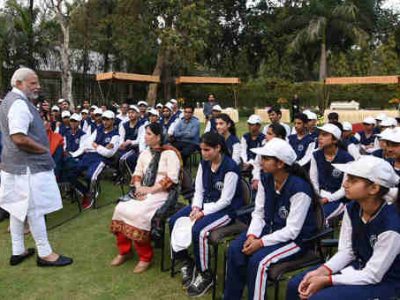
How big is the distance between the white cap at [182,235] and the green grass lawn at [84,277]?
1.27 ft

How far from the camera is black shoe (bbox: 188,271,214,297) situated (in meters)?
→ 3.68

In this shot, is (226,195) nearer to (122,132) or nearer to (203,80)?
(122,132)

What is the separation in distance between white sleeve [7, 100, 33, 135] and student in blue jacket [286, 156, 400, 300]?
2735 millimetres

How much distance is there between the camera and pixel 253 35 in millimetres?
32062

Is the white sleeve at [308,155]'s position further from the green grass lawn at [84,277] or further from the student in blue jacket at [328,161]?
the green grass lawn at [84,277]

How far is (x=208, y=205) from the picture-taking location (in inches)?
152

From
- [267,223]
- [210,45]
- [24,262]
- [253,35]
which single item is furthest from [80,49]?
[267,223]

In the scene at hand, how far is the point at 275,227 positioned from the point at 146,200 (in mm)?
1499

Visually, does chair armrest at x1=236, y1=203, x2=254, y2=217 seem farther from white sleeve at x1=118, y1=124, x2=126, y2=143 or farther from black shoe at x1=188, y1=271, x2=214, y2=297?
white sleeve at x1=118, y1=124, x2=126, y2=143

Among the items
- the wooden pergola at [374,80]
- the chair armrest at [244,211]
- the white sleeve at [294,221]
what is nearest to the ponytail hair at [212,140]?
the chair armrest at [244,211]

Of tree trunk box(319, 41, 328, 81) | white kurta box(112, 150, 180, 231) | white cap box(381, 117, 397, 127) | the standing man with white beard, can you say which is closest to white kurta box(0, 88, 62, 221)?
the standing man with white beard

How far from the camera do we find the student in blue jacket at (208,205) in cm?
368

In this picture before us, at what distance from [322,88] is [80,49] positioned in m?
14.1

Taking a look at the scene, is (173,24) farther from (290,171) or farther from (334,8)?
(290,171)
